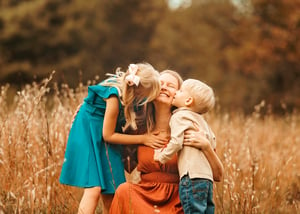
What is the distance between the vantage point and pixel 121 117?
12.1 ft

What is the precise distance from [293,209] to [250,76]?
18.1 m

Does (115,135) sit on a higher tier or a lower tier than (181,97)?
lower

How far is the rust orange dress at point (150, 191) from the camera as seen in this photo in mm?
3232

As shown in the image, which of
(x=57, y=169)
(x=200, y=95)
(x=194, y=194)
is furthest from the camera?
(x=57, y=169)

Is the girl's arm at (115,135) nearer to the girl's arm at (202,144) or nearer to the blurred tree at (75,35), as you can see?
the girl's arm at (202,144)

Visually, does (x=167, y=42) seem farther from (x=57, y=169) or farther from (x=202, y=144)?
(x=202, y=144)

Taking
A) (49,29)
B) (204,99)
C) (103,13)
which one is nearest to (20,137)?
(204,99)

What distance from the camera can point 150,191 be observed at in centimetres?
335

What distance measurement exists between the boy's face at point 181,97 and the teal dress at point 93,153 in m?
0.50

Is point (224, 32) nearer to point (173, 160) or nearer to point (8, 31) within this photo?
point (8, 31)

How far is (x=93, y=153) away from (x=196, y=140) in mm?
941

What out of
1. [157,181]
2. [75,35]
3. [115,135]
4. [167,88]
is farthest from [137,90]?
[75,35]

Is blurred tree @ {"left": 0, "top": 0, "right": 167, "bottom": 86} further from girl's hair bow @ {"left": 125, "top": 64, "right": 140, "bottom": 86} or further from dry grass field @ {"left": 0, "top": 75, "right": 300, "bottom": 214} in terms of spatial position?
girl's hair bow @ {"left": 125, "top": 64, "right": 140, "bottom": 86}

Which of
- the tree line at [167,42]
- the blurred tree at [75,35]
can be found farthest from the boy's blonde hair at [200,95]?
the blurred tree at [75,35]
